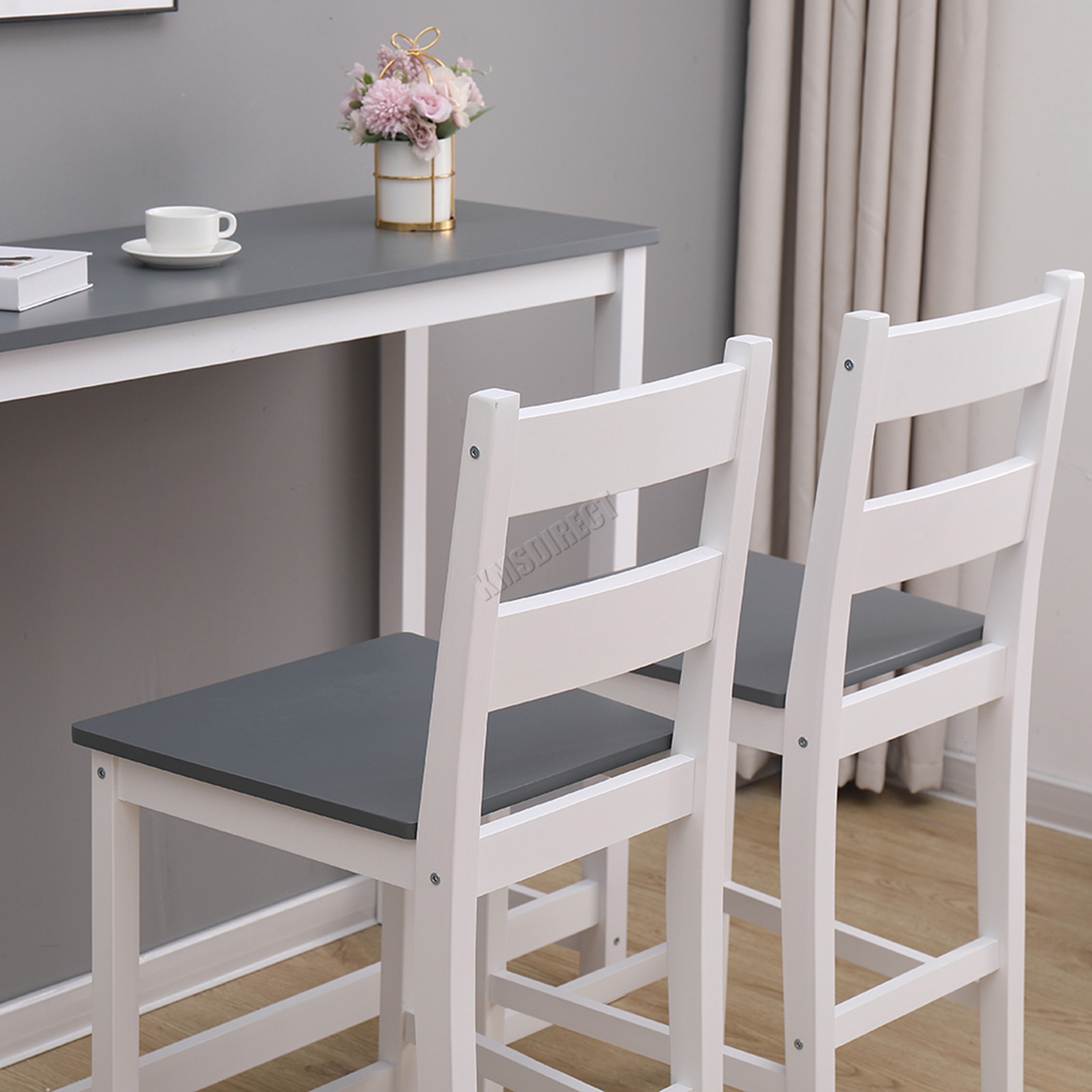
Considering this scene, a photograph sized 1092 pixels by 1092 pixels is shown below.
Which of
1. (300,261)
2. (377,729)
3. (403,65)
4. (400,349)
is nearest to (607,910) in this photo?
(400,349)

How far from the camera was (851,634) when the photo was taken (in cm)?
184

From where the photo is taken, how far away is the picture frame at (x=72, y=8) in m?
1.85

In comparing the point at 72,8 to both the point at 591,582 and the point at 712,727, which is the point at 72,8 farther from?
the point at 712,727

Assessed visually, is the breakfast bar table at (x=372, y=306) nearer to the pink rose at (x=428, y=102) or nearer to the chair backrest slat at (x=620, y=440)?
the pink rose at (x=428, y=102)

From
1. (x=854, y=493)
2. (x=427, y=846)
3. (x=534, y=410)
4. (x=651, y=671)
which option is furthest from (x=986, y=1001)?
(x=534, y=410)

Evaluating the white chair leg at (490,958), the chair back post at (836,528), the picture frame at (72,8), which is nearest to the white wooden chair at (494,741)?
the chair back post at (836,528)

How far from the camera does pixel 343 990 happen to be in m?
2.12

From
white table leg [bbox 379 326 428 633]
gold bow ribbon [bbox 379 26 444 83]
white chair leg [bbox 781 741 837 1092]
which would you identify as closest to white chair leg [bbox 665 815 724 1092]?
white chair leg [bbox 781 741 837 1092]

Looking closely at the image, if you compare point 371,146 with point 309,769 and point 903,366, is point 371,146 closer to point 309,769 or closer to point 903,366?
point 903,366

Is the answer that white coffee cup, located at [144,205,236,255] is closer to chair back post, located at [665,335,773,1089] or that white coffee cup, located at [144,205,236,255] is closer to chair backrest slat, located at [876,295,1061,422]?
chair back post, located at [665,335,773,1089]

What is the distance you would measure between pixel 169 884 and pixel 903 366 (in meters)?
1.24

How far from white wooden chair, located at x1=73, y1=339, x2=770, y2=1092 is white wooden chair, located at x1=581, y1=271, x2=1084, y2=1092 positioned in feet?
0.53

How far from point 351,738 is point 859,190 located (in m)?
1.61

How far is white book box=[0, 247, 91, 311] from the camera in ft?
4.97
